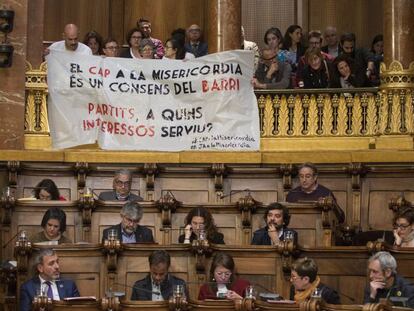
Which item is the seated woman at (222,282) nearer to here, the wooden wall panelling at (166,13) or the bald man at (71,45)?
Answer: the bald man at (71,45)

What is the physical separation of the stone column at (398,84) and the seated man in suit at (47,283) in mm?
5183

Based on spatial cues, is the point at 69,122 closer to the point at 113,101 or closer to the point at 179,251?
the point at 113,101

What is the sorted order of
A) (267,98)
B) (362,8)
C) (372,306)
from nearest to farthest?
(372,306) → (267,98) → (362,8)

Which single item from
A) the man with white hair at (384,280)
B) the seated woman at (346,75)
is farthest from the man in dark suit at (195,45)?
the man with white hair at (384,280)

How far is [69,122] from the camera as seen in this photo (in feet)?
49.7

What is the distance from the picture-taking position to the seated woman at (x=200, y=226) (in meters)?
12.5

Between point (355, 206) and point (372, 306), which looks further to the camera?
point (355, 206)

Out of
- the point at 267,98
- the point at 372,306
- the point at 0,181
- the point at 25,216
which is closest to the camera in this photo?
the point at 372,306

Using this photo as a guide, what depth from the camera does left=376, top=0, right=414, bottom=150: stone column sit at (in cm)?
1560

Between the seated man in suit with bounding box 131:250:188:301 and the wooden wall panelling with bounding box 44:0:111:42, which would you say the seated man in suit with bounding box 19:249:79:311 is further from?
the wooden wall panelling with bounding box 44:0:111:42

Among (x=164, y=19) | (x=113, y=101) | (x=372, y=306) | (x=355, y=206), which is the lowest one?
(x=372, y=306)

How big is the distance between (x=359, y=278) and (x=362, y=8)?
8558mm

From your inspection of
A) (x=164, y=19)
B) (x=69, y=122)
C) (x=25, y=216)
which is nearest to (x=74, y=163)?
(x=69, y=122)

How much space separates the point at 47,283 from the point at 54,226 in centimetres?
112
